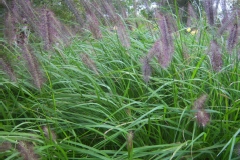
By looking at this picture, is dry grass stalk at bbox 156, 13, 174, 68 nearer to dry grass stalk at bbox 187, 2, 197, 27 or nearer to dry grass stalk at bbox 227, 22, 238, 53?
dry grass stalk at bbox 227, 22, 238, 53

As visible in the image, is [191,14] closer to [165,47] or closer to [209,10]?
[209,10]

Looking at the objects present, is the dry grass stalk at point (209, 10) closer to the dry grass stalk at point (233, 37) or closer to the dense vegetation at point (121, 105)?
the dense vegetation at point (121, 105)

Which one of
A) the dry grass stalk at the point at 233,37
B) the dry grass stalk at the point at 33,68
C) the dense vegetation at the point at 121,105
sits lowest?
the dense vegetation at the point at 121,105

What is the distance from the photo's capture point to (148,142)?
1988 mm

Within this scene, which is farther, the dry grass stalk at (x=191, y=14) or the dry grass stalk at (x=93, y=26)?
the dry grass stalk at (x=191, y=14)

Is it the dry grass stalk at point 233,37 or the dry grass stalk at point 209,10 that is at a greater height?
the dry grass stalk at point 209,10

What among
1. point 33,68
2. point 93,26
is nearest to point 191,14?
point 93,26

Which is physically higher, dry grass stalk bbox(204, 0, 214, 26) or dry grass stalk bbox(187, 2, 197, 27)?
dry grass stalk bbox(204, 0, 214, 26)

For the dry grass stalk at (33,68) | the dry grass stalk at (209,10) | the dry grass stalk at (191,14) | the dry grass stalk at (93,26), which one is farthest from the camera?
the dry grass stalk at (191,14)

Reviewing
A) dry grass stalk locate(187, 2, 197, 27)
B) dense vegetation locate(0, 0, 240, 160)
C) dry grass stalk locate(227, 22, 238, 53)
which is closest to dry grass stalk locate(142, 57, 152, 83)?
dense vegetation locate(0, 0, 240, 160)

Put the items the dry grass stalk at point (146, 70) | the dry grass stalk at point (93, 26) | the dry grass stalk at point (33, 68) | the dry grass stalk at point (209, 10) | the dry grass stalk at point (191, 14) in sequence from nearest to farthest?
the dry grass stalk at point (33, 68) < the dry grass stalk at point (146, 70) < the dry grass stalk at point (209, 10) < the dry grass stalk at point (93, 26) < the dry grass stalk at point (191, 14)

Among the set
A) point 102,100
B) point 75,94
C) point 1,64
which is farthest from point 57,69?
point 1,64

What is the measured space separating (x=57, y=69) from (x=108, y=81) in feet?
1.08

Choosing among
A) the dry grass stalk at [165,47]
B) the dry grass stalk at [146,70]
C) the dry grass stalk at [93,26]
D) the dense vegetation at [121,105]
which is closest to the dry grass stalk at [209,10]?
the dense vegetation at [121,105]
